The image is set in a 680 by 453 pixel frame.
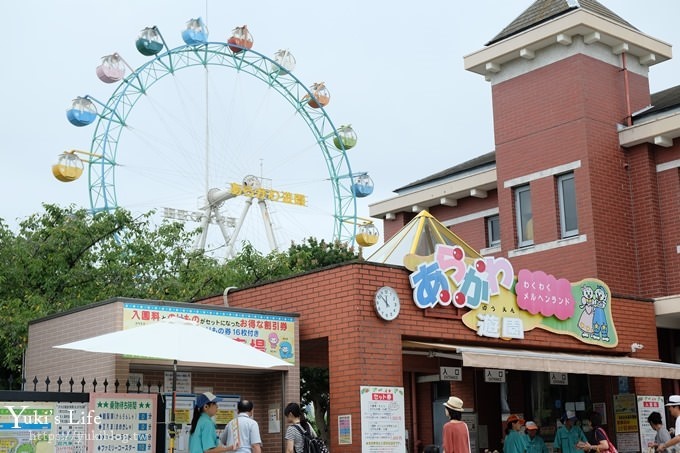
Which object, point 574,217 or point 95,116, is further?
point 95,116

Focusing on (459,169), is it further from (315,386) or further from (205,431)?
(205,431)

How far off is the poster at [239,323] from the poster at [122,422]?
3.25 ft

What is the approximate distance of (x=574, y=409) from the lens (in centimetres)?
1867

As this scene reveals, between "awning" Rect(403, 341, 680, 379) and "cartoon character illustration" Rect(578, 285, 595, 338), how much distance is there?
47cm

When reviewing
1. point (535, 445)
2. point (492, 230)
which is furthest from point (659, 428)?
point (492, 230)

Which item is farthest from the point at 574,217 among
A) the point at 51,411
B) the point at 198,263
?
the point at 51,411

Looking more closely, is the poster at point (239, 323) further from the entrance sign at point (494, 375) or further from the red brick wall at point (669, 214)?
Result: the red brick wall at point (669, 214)

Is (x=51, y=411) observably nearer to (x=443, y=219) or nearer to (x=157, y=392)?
(x=157, y=392)

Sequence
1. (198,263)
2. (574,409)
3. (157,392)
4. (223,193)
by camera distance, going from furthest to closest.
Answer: (223,193) < (198,263) < (574,409) < (157,392)

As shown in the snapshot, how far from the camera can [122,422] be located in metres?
10.9

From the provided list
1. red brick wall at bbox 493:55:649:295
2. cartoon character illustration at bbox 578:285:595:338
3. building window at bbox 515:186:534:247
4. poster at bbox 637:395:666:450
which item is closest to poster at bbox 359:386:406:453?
cartoon character illustration at bbox 578:285:595:338

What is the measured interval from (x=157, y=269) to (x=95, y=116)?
7.11 m

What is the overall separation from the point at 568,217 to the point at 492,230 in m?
3.45

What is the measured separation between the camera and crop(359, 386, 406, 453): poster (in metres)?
12.3
